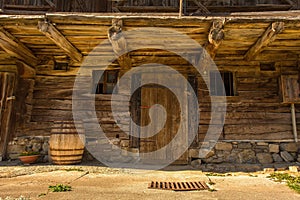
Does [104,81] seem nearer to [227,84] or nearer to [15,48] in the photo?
[15,48]

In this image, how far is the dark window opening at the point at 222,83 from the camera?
6.25m

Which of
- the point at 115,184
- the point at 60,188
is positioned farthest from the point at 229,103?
the point at 60,188

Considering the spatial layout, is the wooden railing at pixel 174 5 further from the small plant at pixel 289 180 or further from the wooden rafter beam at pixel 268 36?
the small plant at pixel 289 180

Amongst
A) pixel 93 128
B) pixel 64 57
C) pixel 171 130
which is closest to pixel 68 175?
pixel 93 128

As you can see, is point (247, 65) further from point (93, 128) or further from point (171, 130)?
point (93, 128)

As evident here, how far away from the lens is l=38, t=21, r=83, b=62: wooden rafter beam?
14.2 feet

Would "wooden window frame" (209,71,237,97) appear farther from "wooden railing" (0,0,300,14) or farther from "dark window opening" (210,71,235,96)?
"wooden railing" (0,0,300,14)

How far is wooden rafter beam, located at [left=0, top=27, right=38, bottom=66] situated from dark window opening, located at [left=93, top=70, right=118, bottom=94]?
72.4 inches

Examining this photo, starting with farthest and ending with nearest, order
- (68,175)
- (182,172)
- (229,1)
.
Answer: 1. (229,1)
2. (182,172)
3. (68,175)

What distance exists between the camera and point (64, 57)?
6430mm

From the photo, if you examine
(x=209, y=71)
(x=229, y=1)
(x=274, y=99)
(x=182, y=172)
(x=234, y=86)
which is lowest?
(x=182, y=172)

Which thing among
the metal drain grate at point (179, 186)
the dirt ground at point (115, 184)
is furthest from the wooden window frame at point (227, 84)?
the metal drain grate at point (179, 186)

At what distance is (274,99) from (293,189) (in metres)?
3.24

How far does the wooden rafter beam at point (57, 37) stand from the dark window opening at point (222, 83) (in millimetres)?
4016
